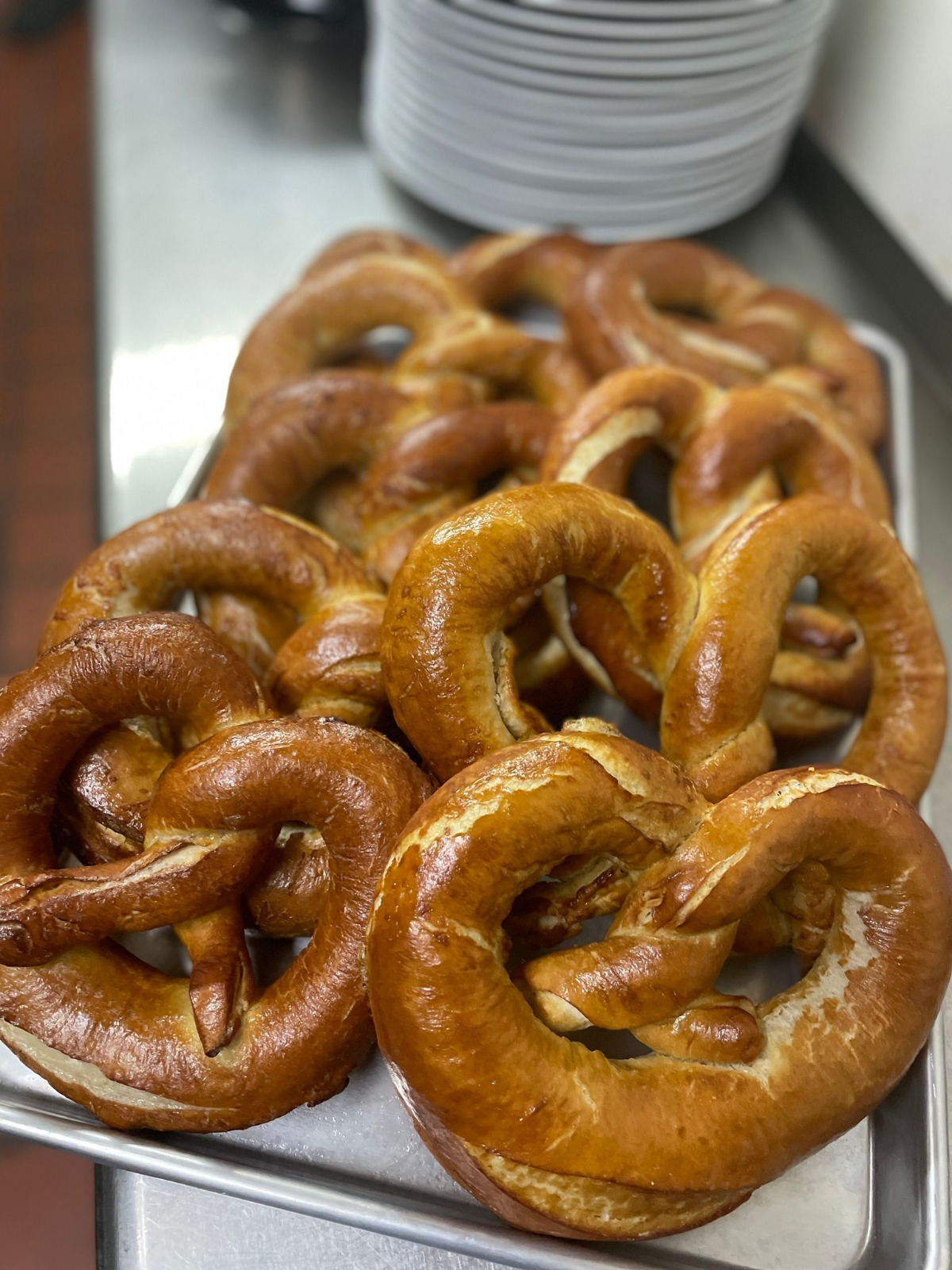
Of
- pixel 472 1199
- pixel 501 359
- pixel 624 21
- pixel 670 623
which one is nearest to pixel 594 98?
pixel 624 21

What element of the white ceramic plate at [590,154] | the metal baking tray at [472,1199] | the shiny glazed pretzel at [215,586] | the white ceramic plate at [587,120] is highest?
the white ceramic plate at [587,120]

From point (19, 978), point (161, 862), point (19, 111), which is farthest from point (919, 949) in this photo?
point (19, 111)

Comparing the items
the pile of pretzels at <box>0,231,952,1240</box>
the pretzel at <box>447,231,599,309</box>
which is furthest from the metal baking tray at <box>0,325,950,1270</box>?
the pretzel at <box>447,231,599,309</box>

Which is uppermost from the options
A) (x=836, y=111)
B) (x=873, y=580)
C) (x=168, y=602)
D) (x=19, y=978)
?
(x=836, y=111)

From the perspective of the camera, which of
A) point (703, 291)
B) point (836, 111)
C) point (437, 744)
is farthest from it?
point (836, 111)

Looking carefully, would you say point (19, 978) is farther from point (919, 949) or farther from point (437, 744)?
point (919, 949)

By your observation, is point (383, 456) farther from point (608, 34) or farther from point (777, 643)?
point (608, 34)

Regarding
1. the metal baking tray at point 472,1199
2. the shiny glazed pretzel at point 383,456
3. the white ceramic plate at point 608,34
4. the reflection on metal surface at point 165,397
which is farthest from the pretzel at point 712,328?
the metal baking tray at point 472,1199

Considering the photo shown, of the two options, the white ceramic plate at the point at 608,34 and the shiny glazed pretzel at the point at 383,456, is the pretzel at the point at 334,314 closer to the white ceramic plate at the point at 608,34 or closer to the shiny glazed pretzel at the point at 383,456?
the shiny glazed pretzel at the point at 383,456
